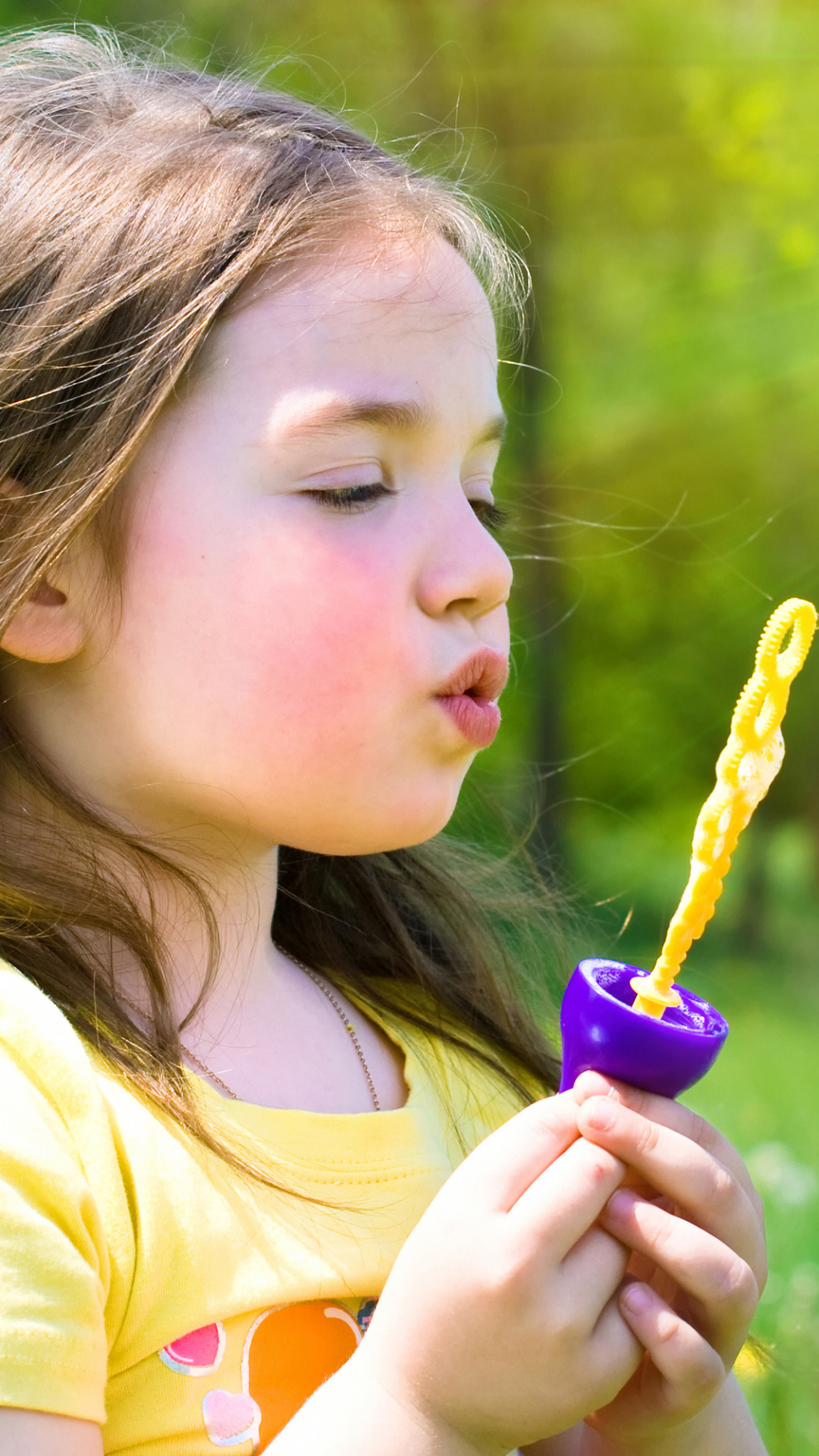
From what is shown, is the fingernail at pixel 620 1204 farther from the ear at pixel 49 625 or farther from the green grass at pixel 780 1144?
the green grass at pixel 780 1144

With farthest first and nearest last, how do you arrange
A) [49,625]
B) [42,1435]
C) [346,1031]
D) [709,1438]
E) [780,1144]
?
[780,1144] → [346,1031] → [49,625] → [709,1438] → [42,1435]

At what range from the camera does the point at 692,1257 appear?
41.3 inches

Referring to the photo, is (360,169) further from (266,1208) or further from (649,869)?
(649,869)

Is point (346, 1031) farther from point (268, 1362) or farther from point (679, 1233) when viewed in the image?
point (679, 1233)

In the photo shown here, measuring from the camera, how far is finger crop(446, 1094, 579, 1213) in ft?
3.49

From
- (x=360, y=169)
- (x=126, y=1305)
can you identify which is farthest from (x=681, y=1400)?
(x=360, y=169)

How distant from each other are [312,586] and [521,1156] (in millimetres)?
507

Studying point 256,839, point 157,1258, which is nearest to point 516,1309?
point 157,1258

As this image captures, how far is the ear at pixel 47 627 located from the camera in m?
1.31

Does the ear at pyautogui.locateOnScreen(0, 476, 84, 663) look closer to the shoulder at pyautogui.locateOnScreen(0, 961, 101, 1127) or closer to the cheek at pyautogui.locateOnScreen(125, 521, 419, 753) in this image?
the cheek at pyautogui.locateOnScreen(125, 521, 419, 753)

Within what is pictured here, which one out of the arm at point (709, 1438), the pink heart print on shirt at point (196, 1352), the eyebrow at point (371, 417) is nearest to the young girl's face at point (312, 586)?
the eyebrow at point (371, 417)

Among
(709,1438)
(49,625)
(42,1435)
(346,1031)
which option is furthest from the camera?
(346,1031)

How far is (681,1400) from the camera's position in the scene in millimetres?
1095

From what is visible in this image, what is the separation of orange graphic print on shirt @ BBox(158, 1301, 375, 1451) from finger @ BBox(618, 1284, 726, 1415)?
0.85ft
